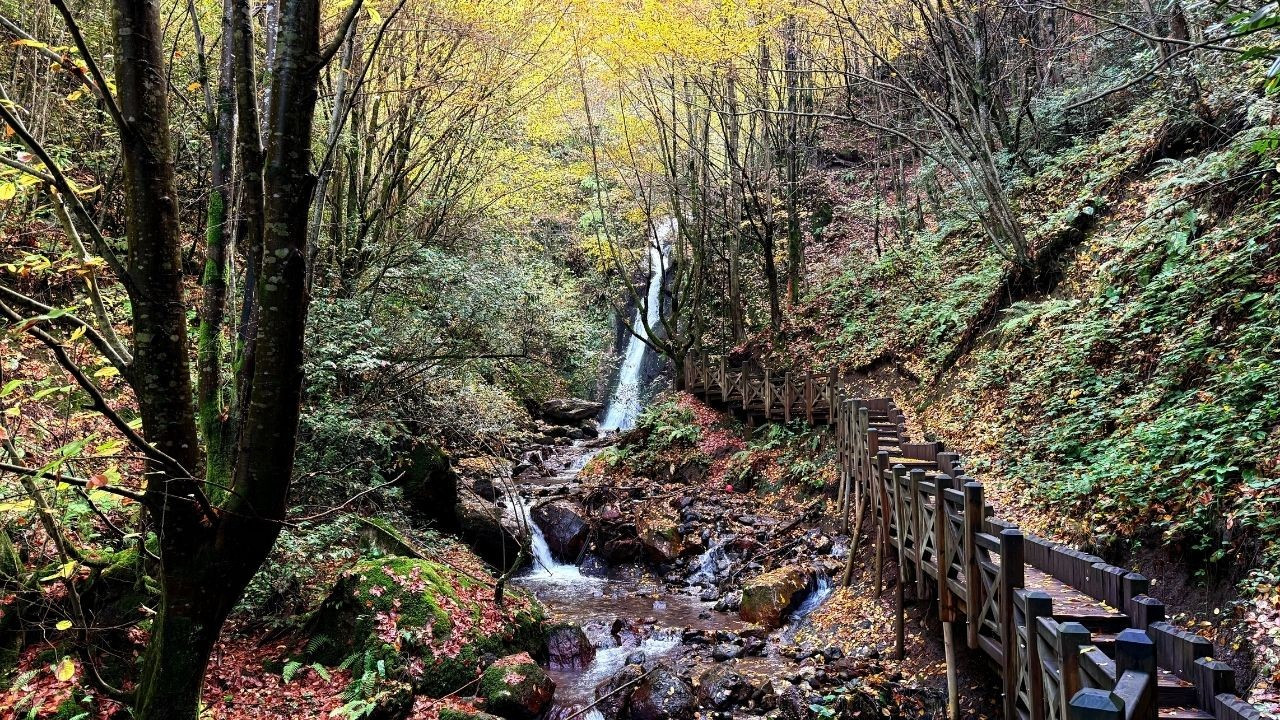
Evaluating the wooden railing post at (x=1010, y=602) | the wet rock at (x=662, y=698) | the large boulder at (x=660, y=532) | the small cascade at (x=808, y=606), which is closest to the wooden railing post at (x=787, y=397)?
the large boulder at (x=660, y=532)

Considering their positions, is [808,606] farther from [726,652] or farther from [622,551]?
[622,551]

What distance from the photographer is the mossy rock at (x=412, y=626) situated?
7145 mm

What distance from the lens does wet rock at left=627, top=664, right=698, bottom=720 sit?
7066 millimetres

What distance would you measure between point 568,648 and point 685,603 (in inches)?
103

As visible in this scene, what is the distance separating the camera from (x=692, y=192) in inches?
747

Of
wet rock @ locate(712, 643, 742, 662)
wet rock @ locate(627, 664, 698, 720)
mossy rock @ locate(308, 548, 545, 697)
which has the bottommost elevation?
wet rock @ locate(712, 643, 742, 662)

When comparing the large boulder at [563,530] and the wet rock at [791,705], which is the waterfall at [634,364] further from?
the wet rock at [791,705]

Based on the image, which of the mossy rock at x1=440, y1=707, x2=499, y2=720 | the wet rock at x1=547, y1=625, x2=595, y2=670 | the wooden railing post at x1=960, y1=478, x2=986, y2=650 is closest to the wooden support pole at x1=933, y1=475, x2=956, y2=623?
the wooden railing post at x1=960, y1=478, x2=986, y2=650

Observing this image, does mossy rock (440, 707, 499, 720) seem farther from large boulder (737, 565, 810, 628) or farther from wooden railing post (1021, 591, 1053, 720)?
wooden railing post (1021, 591, 1053, 720)

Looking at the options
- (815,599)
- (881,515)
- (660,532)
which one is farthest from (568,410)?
(881,515)

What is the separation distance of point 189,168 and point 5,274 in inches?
129

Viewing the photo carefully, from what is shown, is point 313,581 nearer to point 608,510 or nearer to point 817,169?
point 608,510

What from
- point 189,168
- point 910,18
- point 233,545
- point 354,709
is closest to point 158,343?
point 233,545

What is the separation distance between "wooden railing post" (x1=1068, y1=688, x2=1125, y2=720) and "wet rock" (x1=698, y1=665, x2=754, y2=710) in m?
5.43
